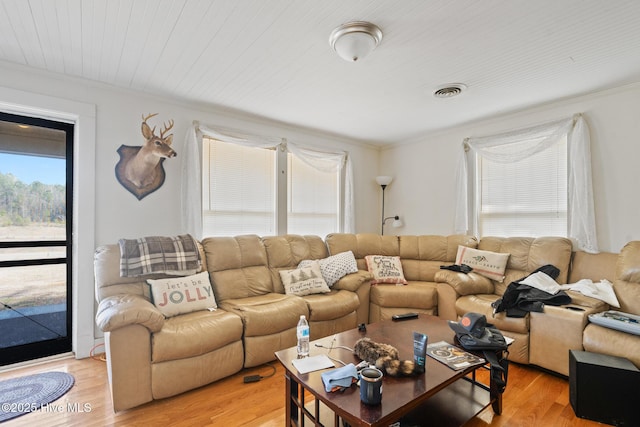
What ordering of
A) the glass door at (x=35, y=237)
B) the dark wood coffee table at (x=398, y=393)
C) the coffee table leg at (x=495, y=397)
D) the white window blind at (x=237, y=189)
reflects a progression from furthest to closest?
the white window blind at (x=237, y=189) < the glass door at (x=35, y=237) < the coffee table leg at (x=495, y=397) < the dark wood coffee table at (x=398, y=393)

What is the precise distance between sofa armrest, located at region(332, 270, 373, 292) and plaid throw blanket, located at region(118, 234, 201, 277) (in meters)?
1.49

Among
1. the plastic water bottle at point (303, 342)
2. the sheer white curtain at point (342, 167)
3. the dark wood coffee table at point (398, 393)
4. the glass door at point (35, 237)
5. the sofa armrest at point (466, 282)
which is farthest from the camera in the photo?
the sheer white curtain at point (342, 167)

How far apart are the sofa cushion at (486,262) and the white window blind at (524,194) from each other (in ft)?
1.78

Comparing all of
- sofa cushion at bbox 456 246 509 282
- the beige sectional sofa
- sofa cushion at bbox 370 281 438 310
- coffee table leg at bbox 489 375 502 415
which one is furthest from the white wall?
coffee table leg at bbox 489 375 502 415

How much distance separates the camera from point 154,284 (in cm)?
251

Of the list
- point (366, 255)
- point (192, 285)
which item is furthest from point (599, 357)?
point (192, 285)

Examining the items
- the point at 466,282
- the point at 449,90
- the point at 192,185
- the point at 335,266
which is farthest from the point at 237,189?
the point at 466,282

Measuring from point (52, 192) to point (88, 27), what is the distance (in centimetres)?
164

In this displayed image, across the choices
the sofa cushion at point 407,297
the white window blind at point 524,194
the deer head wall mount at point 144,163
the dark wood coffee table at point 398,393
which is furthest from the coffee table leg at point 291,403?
the white window blind at point 524,194

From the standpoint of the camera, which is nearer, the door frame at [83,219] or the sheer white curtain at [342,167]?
the door frame at [83,219]

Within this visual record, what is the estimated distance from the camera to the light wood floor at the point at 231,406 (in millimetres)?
1858

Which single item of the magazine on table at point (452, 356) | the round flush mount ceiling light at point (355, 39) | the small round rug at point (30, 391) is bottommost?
the small round rug at point (30, 391)

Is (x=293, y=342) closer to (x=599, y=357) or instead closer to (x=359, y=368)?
(x=359, y=368)

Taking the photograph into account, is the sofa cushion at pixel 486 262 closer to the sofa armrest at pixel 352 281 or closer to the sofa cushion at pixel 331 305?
the sofa armrest at pixel 352 281
